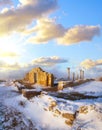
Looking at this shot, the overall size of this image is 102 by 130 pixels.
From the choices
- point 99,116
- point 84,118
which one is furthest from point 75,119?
point 99,116

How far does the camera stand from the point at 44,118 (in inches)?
1065

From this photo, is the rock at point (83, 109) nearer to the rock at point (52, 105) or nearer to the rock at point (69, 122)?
the rock at point (69, 122)

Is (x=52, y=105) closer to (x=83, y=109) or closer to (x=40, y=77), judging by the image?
(x=83, y=109)

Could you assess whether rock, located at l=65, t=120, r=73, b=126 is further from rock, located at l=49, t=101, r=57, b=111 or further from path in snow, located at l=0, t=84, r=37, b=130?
rock, located at l=49, t=101, r=57, b=111

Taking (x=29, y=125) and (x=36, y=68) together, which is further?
(x=36, y=68)

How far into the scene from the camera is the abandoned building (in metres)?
56.4

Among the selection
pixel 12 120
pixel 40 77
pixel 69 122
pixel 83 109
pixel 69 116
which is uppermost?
pixel 40 77

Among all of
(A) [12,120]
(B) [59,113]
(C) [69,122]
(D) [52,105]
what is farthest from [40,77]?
(C) [69,122]

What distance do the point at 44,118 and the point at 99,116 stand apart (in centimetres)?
667

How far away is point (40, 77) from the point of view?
58500mm

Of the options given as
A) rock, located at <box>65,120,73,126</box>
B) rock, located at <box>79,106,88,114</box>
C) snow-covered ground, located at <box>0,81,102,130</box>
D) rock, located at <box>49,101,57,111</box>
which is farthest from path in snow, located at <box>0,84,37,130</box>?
rock, located at <box>79,106,88,114</box>

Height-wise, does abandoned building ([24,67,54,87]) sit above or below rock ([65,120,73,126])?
above

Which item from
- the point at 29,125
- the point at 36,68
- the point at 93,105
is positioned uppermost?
the point at 36,68

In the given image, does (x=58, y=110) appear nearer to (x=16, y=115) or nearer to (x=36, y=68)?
(x=16, y=115)
